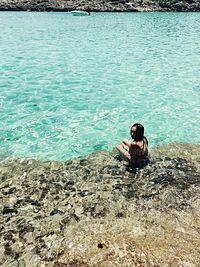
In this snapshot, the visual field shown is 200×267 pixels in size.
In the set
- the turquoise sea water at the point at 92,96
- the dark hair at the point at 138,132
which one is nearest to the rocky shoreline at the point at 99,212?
the dark hair at the point at 138,132

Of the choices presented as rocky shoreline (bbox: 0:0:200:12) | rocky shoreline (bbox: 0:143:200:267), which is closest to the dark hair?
rocky shoreline (bbox: 0:143:200:267)

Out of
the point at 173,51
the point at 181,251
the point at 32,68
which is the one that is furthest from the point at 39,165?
the point at 173,51

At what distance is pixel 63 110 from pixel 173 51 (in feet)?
59.8

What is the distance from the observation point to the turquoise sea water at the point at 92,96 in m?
12.8

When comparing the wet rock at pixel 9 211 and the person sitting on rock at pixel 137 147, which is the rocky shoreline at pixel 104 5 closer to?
the person sitting on rock at pixel 137 147

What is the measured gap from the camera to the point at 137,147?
9391 mm

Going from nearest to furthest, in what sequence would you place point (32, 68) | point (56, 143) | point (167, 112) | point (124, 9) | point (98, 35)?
point (56, 143) → point (167, 112) → point (32, 68) → point (98, 35) → point (124, 9)

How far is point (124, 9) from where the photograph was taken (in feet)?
281

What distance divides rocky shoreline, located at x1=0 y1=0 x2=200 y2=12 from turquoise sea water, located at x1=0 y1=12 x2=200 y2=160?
57940mm

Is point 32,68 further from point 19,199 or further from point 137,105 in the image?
point 19,199

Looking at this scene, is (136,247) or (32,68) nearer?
(136,247)

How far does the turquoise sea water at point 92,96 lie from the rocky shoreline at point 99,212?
1.99 meters

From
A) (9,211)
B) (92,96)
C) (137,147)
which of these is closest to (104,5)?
(92,96)

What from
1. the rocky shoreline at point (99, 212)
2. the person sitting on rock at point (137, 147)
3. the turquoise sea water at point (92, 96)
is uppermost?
the person sitting on rock at point (137, 147)
